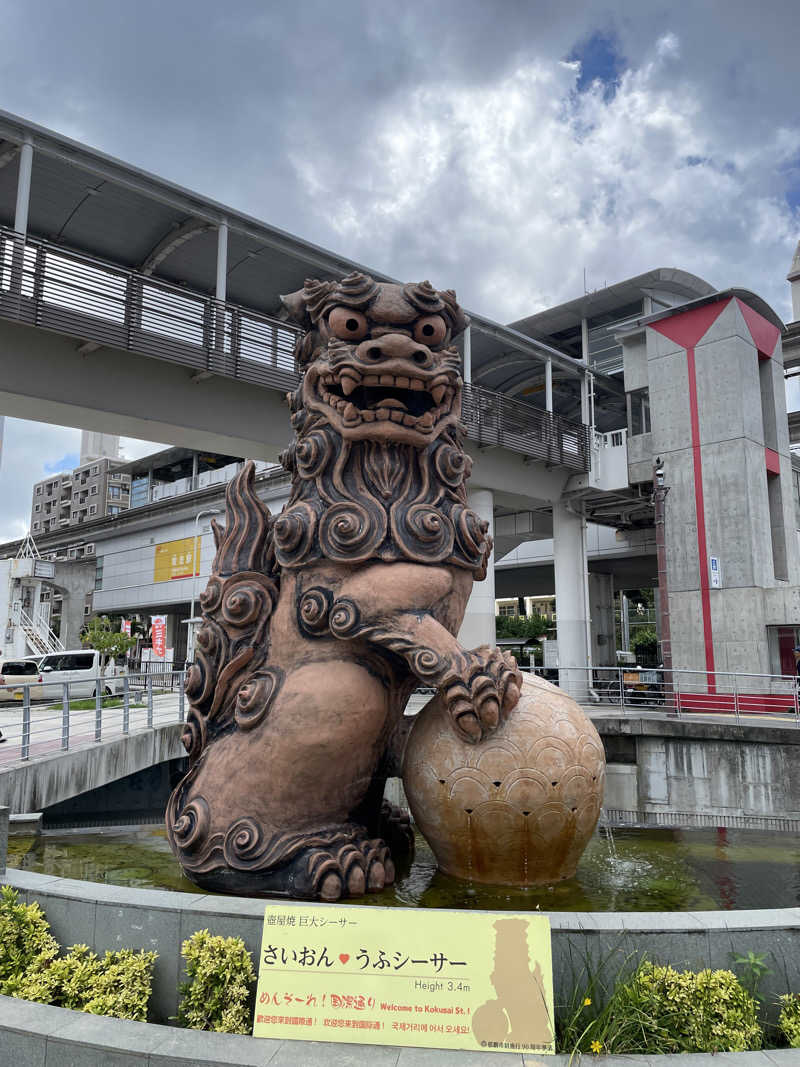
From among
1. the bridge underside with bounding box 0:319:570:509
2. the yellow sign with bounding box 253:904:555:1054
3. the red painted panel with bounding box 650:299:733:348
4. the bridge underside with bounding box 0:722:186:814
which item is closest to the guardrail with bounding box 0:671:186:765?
the bridge underside with bounding box 0:722:186:814

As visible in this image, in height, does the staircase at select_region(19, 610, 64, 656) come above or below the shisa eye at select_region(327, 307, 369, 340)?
below

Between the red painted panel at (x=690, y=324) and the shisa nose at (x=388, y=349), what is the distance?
16.0 m

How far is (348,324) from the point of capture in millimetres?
5320

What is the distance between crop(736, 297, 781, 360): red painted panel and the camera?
18.9m

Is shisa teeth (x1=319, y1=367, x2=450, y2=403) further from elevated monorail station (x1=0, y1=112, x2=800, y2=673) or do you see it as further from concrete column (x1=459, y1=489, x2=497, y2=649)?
concrete column (x1=459, y1=489, x2=497, y2=649)

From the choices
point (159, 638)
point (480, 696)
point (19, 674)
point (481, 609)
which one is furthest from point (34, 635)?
point (480, 696)

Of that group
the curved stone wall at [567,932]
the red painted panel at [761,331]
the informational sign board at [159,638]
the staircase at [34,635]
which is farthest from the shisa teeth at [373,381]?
the staircase at [34,635]

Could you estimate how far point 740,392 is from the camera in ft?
59.4

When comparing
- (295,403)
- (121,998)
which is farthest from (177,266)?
(121,998)

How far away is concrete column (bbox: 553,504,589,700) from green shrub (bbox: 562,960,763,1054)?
18.0 metres

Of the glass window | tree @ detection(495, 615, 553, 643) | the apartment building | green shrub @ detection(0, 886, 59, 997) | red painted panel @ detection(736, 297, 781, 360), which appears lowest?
green shrub @ detection(0, 886, 59, 997)

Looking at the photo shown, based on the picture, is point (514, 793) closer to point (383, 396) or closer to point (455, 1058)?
point (455, 1058)

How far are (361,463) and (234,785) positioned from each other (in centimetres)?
234

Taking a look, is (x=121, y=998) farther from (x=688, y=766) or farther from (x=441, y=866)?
(x=688, y=766)
